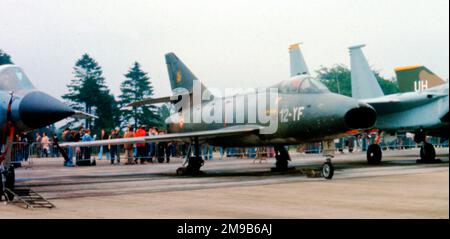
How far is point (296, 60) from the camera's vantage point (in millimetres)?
22109

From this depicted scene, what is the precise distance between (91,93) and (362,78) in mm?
10288

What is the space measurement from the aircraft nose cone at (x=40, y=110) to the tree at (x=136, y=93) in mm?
17799

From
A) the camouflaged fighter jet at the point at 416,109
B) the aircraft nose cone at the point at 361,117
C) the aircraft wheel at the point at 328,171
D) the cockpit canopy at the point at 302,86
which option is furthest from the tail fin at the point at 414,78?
the aircraft wheel at the point at 328,171

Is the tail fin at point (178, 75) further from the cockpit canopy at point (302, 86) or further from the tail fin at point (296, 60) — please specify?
the tail fin at point (296, 60)

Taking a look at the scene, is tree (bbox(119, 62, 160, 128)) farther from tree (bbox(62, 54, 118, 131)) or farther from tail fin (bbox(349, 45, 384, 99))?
tail fin (bbox(349, 45, 384, 99))

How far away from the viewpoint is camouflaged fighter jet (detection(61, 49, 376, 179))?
13031 millimetres

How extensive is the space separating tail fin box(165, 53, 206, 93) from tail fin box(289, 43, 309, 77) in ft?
15.4

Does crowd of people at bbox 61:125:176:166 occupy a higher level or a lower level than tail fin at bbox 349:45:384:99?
lower

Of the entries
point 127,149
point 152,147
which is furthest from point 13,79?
point 152,147

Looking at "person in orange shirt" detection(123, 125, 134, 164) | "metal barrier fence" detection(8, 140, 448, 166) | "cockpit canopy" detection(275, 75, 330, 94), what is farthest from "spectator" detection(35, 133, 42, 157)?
"cockpit canopy" detection(275, 75, 330, 94)

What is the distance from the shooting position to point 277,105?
14734 mm
